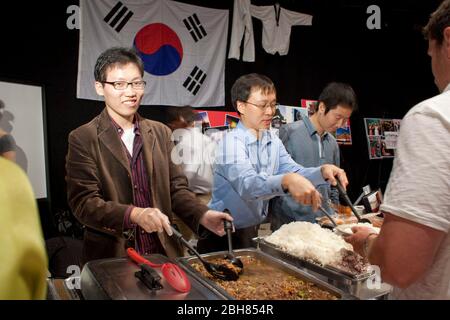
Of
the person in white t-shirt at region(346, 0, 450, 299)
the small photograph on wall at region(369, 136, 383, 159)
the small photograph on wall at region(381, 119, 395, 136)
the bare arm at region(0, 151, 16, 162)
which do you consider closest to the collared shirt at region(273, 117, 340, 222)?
the small photograph on wall at region(369, 136, 383, 159)

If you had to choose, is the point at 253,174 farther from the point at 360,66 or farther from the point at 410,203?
the point at 360,66

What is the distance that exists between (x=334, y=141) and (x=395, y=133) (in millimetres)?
524

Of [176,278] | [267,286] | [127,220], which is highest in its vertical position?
[127,220]

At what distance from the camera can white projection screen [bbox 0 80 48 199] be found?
1.67 meters

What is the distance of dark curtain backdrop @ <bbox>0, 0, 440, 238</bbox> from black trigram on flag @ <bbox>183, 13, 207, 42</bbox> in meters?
0.17

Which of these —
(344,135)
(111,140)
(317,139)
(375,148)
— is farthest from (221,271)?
(375,148)

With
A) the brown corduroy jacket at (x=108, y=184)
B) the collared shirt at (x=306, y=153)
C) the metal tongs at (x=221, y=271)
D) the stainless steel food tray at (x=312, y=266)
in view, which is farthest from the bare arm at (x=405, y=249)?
the collared shirt at (x=306, y=153)

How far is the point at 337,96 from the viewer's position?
2230 mm

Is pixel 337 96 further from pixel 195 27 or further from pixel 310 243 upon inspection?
pixel 310 243

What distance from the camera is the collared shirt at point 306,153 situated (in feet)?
7.16

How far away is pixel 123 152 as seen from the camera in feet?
4.90

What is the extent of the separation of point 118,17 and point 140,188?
1.03 meters

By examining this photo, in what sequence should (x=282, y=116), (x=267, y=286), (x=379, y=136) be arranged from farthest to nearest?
(x=379, y=136) < (x=282, y=116) < (x=267, y=286)

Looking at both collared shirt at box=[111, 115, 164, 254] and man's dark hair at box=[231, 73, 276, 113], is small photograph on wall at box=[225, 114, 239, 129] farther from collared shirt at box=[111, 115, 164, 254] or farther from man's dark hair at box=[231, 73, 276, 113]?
collared shirt at box=[111, 115, 164, 254]
